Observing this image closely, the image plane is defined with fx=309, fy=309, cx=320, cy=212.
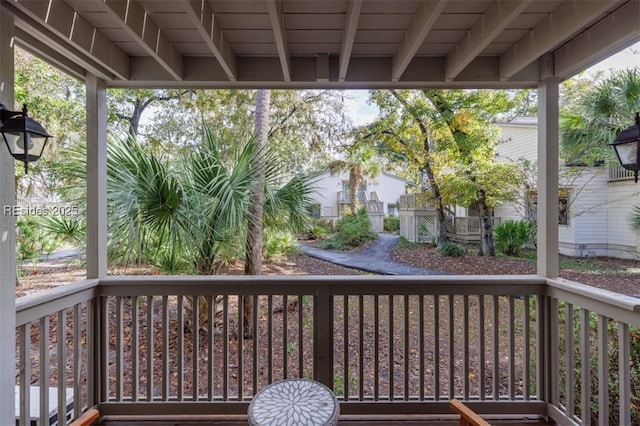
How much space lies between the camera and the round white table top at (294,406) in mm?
1354

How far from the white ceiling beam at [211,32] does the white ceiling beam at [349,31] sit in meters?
0.72

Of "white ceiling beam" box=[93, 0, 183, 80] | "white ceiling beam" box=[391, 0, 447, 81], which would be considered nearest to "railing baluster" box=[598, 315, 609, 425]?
"white ceiling beam" box=[391, 0, 447, 81]

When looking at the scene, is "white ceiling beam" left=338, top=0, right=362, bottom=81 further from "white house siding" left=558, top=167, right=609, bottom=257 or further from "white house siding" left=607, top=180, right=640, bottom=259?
"white house siding" left=558, top=167, right=609, bottom=257

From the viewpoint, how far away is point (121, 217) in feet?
8.00

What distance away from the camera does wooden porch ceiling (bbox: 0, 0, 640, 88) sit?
1.55 meters

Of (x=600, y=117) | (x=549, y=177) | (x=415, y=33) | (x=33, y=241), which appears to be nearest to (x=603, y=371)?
(x=549, y=177)

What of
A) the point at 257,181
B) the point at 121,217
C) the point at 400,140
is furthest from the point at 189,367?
the point at 400,140

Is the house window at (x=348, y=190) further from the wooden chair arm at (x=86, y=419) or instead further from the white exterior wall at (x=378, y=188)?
the wooden chair arm at (x=86, y=419)

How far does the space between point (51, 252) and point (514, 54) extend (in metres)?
4.89

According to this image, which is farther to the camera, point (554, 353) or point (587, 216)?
point (587, 216)

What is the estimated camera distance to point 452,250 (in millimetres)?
5570

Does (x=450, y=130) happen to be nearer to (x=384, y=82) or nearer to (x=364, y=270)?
(x=364, y=270)

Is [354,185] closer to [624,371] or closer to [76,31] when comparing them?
[624,371]

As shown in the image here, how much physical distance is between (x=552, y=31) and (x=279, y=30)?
1.47 m
